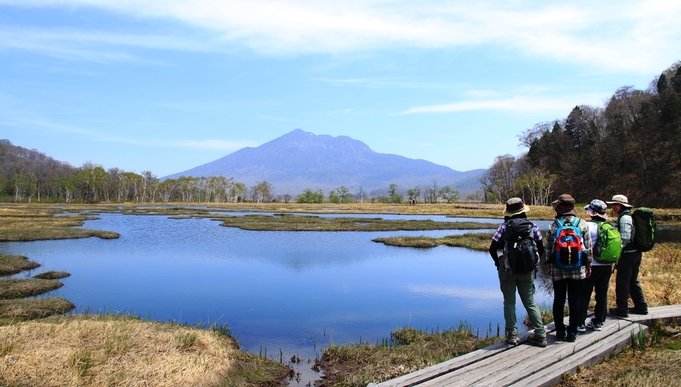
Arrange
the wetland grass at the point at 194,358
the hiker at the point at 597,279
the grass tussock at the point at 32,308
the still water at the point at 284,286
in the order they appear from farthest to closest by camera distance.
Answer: the still water at the point at 284,286, the grass tussock at the point at 32,308, the hiker at the point at 597,279, the wetland grass at the point at 194,358

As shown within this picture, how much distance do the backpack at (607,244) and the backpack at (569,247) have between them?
26.6 inches

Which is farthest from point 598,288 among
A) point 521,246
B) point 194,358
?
point 194,358

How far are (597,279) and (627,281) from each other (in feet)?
3.47

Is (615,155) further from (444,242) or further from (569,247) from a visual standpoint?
(569,247)

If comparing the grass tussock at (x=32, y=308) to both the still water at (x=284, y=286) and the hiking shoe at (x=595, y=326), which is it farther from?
the hiking shoe at (x=595, y=326)

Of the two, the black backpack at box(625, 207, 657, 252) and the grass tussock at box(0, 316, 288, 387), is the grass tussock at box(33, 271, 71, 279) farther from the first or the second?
the black backpack at box(625, 207, 657, 252)

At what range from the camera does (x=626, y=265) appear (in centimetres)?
891

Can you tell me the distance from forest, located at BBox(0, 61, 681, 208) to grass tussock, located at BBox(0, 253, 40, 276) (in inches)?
2699

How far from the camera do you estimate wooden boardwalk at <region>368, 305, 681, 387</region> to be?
6.16 meters

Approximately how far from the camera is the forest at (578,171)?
68312 mm

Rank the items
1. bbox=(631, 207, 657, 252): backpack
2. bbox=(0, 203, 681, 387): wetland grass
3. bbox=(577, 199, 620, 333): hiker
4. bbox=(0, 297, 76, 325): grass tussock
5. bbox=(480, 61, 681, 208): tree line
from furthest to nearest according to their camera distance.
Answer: bbox=(480, 61, 681, 208): tree line, bbox=(0, 297, 76, 325): grass tussock, bbox=(631, 207, 657, 252): backpack, bbox=(577, 199, 620, 333): hiker, bbox=(0, 203, 681, 387): wetland grass

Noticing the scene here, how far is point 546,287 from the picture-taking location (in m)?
17.1

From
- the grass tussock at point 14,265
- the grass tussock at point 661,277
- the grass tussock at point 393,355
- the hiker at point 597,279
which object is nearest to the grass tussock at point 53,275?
the grass tussock at point 14,265

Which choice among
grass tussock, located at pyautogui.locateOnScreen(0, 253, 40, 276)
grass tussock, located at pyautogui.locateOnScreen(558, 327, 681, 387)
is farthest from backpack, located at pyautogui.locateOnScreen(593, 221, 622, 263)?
grass tussock, located at pyautogui.locateOnScreen(0, 253, 40, 276)
